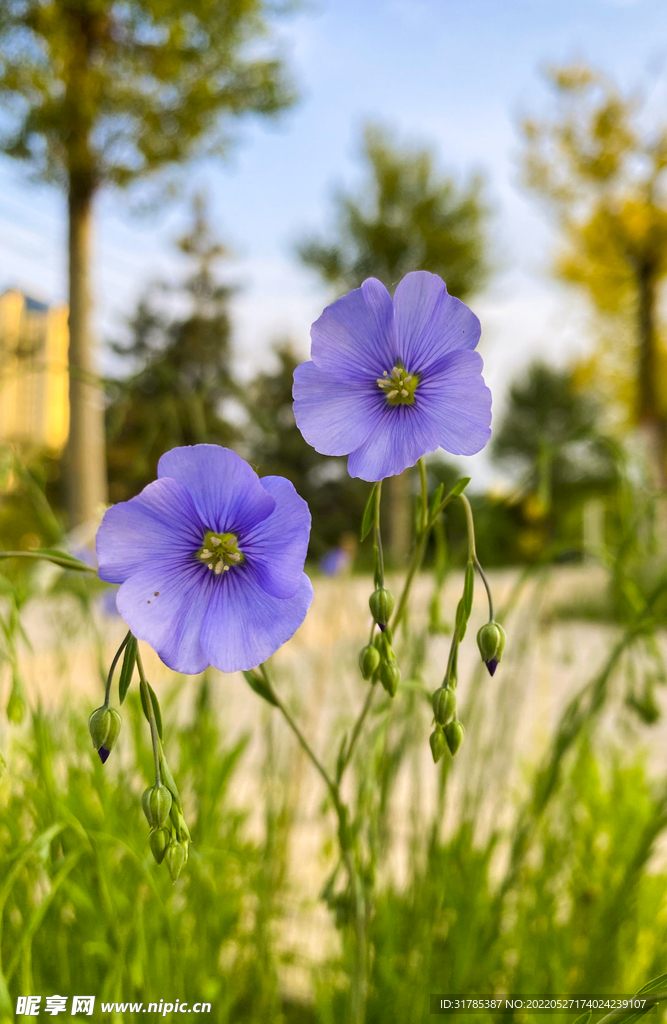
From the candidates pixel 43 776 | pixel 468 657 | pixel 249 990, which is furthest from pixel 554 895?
pixel 468 657

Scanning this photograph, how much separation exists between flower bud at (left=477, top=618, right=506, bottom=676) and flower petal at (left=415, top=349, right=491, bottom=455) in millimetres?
93

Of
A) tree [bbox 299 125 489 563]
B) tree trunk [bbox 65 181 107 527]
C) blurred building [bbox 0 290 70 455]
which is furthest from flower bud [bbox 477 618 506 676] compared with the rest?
tree [bbox 299 125 489 563]

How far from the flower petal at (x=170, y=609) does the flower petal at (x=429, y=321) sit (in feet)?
0.50

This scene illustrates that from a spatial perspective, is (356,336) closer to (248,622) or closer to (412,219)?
(248,622)

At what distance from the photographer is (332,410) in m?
0.36

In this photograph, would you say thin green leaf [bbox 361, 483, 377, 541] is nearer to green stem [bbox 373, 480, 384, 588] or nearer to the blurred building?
green stem [bbox 373, 480, 384, 588]

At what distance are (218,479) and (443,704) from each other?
→ 0.51 feet

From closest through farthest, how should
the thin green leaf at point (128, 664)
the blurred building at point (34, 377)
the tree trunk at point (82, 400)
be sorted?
the thin green leaf at point (128, 664)
the blurred building at point (34, 377)
the tree trunk at point (82, 400)

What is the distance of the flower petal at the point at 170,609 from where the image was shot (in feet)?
1.04

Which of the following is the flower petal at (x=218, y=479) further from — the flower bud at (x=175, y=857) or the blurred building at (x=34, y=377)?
the blurred building at (x=34, y=377)

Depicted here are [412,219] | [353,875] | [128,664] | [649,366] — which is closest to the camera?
[128,664]

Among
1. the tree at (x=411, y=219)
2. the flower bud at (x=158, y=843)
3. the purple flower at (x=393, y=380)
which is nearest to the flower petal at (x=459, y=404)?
the purple flower at (x=393, y=380)

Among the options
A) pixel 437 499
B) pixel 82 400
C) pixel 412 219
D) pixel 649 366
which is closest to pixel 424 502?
pixel 437 499

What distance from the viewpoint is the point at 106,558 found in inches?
12.5
